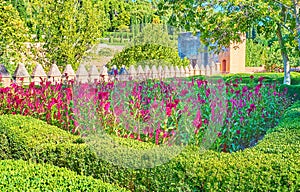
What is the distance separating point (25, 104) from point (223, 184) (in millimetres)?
3701

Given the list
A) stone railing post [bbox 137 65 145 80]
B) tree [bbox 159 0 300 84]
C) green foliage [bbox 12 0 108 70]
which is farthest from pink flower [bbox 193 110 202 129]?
green foliage [bbox 12 0 108 70]

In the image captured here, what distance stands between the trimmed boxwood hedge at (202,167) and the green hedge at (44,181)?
0.83ft

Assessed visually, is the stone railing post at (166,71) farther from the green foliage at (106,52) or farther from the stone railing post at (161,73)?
the green foliage at (106,52)

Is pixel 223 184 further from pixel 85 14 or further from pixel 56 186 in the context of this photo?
pixel 85 14

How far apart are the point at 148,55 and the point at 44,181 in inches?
49.6

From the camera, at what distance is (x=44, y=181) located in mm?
2695

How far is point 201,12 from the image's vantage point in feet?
28.1

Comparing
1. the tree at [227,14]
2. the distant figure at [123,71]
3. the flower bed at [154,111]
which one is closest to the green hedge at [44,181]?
the flower bed at [154,111]

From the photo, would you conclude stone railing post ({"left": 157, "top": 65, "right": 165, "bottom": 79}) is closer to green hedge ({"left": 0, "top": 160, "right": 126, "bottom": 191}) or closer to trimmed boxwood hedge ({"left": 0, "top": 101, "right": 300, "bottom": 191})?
trimmed boxwood hedge ({"left": 0, "top": 101, "right": 300, "bottom": 191})

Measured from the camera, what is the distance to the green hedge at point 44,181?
261 centimetres

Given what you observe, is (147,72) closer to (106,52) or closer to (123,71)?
(123,71)

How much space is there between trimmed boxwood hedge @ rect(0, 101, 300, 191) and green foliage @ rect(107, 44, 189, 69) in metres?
0.72

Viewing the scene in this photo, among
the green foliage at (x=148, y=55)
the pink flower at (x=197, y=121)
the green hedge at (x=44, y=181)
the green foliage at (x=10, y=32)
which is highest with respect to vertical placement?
the green foliage at (x=10, y=32)

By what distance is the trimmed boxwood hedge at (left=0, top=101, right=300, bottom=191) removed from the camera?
2438 millimetres
